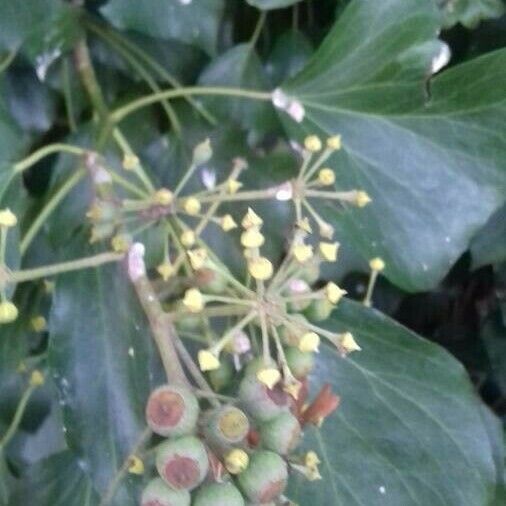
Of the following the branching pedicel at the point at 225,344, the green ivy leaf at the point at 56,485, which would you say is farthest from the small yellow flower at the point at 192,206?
the green ivy leaf at the point at 56,485

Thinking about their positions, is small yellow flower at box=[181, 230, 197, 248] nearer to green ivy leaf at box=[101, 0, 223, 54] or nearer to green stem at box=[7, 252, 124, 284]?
green stem at box=[7, 252, 124, 284]

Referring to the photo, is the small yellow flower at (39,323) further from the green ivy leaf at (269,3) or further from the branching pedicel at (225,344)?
the green ivy leaf at (269,3)

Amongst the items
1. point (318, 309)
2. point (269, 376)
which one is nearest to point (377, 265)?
point (318, 309)

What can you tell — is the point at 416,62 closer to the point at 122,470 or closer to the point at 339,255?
the point at 339,255

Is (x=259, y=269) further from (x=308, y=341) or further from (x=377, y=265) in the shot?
(x=377, y=265)

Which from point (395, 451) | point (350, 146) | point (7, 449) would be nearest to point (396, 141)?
point (350, 146)

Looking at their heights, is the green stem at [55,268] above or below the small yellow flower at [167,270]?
above
